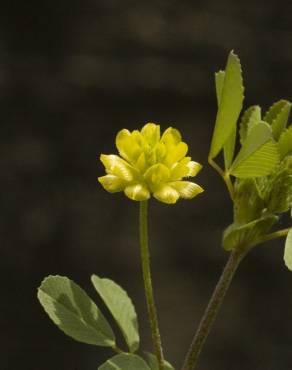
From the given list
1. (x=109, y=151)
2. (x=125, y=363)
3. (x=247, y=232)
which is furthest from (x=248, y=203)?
(x=109, y=151)

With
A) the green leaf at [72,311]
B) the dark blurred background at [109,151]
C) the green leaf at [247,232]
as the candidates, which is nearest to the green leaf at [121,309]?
the green leaf at [72,311]

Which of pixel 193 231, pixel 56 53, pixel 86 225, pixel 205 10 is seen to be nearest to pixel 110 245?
pixel 86 225

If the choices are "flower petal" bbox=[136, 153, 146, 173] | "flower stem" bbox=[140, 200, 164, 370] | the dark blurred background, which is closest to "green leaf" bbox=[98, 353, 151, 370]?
"flower stem" bbox=[140, 200, 164, 370]

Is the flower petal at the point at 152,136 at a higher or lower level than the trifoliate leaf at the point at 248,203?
higher

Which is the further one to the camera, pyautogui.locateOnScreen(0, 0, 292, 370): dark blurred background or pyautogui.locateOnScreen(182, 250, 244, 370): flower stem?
pyautogui.locateOnScreen(0, 0, 292, 370): dark blurred background

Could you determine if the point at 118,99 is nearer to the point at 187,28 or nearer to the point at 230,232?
the point at 187,28

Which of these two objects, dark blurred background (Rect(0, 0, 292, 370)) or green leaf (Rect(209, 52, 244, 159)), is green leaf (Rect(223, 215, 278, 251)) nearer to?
green leaf (Rect(209, 52, 244, 159))

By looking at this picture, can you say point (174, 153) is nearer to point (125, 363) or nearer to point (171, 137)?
point (171, 137)

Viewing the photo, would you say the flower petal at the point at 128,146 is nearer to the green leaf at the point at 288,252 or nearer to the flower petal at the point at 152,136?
the flower petal at the point at 152,136
